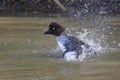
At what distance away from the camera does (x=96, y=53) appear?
10.8m

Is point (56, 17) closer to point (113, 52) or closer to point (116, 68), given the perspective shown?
point (113, 52)

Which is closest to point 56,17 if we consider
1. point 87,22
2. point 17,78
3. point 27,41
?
point 87,22

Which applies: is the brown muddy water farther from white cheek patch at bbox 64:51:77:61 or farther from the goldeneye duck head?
the goldeneye duck head

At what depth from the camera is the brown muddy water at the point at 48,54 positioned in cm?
876

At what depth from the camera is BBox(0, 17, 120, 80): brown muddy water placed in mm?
8758

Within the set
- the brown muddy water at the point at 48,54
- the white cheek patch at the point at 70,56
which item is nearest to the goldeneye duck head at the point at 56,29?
the brown muddy water at the point at 48,54

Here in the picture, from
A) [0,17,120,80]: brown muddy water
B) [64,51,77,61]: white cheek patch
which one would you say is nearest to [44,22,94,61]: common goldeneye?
[64,51,77,61]: white cheek patch

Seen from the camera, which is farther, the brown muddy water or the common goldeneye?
the common goldeneye

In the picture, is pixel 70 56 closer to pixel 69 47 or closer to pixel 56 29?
pixel 69 47

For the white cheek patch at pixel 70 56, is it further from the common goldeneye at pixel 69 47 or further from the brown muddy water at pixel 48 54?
the brown muddy water at pixel 48 54

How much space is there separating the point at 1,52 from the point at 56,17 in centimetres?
776

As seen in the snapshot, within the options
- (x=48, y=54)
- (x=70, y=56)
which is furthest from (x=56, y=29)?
(x=70, y=56)

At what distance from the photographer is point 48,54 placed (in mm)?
10867

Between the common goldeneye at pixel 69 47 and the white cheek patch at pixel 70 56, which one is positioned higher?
the common goldeneye at pixel 69 47
